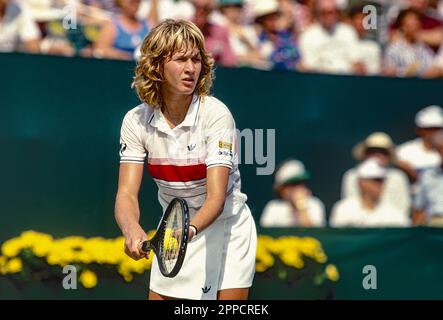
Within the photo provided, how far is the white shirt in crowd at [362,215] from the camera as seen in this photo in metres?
7.62

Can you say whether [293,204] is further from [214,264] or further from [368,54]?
[214,264]

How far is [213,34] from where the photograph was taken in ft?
27.4

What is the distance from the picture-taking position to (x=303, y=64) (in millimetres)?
8656

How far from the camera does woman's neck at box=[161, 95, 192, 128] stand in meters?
4.98

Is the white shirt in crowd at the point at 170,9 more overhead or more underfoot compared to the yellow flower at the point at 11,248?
more overhead

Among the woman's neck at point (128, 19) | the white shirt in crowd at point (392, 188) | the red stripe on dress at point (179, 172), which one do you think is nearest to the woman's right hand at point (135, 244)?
the red stripe on dress at point (179, 172)

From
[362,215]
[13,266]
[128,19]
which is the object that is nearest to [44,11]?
[128,19]

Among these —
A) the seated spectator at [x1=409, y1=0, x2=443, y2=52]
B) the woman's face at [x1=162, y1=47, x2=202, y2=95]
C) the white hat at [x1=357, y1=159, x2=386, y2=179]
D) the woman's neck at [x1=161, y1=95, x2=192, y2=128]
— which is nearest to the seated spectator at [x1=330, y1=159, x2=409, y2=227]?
the white hat at [x1=357, y1=159, x2=386, y2=179]

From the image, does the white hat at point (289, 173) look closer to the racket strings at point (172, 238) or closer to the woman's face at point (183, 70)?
the woman's face at point (183, 70)

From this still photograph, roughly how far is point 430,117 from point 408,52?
1387mm

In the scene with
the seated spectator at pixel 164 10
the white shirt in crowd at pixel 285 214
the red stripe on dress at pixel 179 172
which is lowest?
the red stripe on dress at pixel 179 172

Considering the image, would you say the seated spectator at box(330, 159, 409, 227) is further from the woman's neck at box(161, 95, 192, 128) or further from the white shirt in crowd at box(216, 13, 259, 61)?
the woman's neck at box(161, 95, 192, 128)

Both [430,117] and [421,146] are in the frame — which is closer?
[430,117]
